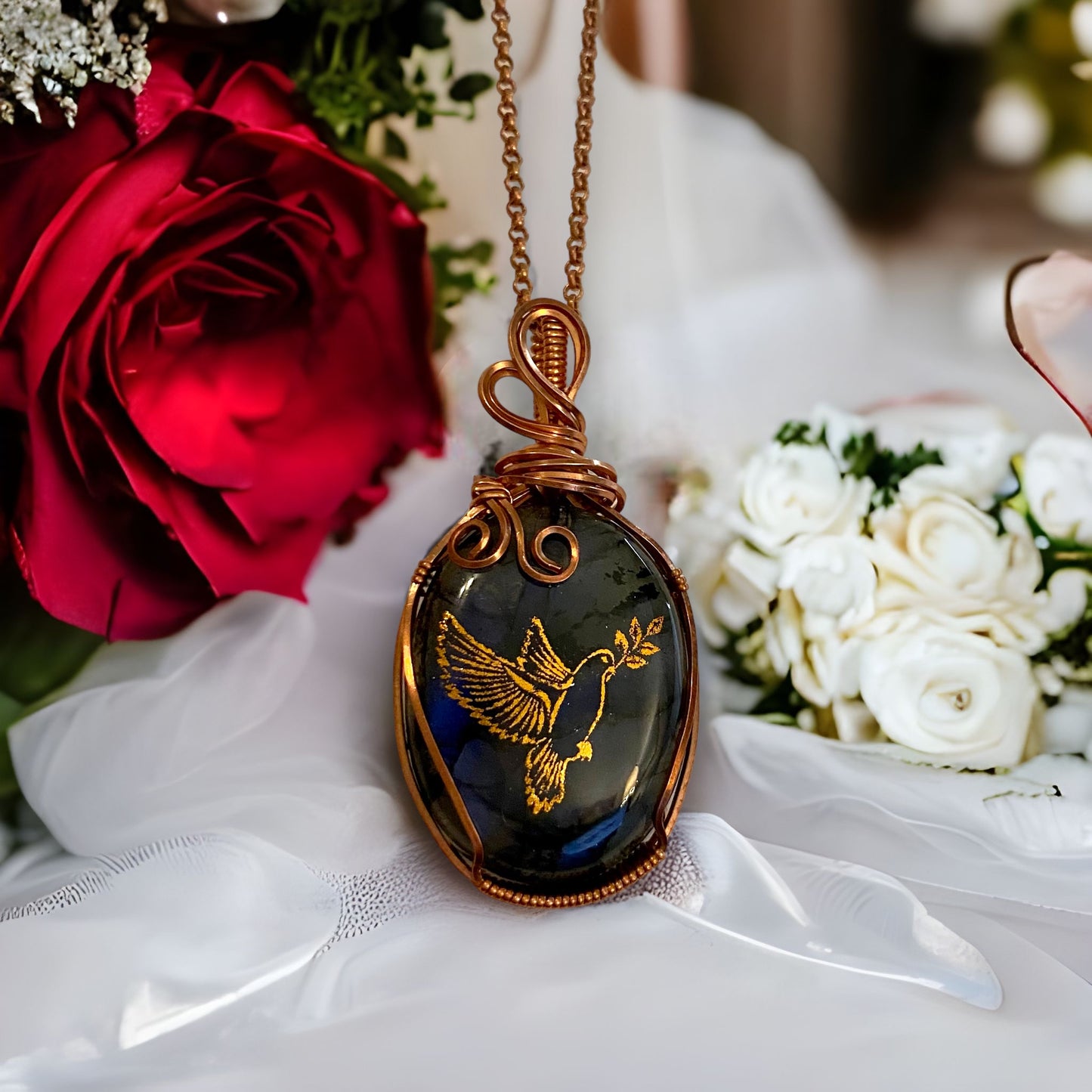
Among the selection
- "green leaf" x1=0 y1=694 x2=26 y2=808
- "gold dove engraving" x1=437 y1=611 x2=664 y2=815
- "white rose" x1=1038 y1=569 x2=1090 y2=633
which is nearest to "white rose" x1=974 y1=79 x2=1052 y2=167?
"white rose" x1=1038 y1=569 x2=1090 y2=633

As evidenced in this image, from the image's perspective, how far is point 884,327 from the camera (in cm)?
90

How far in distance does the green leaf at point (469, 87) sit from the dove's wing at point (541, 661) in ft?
1.65

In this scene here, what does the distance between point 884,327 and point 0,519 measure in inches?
31.0

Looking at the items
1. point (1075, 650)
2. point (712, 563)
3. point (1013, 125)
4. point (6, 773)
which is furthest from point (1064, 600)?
point (6, 773)

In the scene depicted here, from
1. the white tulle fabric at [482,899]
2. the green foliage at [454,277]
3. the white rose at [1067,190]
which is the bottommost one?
the white tulle fabric at [482,899]

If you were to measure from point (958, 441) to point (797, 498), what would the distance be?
0.16 meters

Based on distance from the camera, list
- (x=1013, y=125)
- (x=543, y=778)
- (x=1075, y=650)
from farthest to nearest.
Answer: (x=1013, y=125), (x=1075, y=650), (x=543, y=778)

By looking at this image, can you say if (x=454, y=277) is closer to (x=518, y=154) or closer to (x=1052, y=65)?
(x=518, y=154)

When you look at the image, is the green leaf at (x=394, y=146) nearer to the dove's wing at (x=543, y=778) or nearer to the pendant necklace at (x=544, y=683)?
the pendant necklace at (x=544, y=683)

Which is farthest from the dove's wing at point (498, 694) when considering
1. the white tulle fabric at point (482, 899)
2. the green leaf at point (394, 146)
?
the green leaf at point (394, 146)

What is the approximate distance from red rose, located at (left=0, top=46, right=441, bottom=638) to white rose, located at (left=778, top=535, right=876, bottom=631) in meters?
0.37

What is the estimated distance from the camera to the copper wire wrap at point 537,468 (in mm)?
688

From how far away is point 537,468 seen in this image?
698 millimetres

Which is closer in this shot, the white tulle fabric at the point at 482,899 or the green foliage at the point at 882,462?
the white tulle fabric at the point at 482,899
